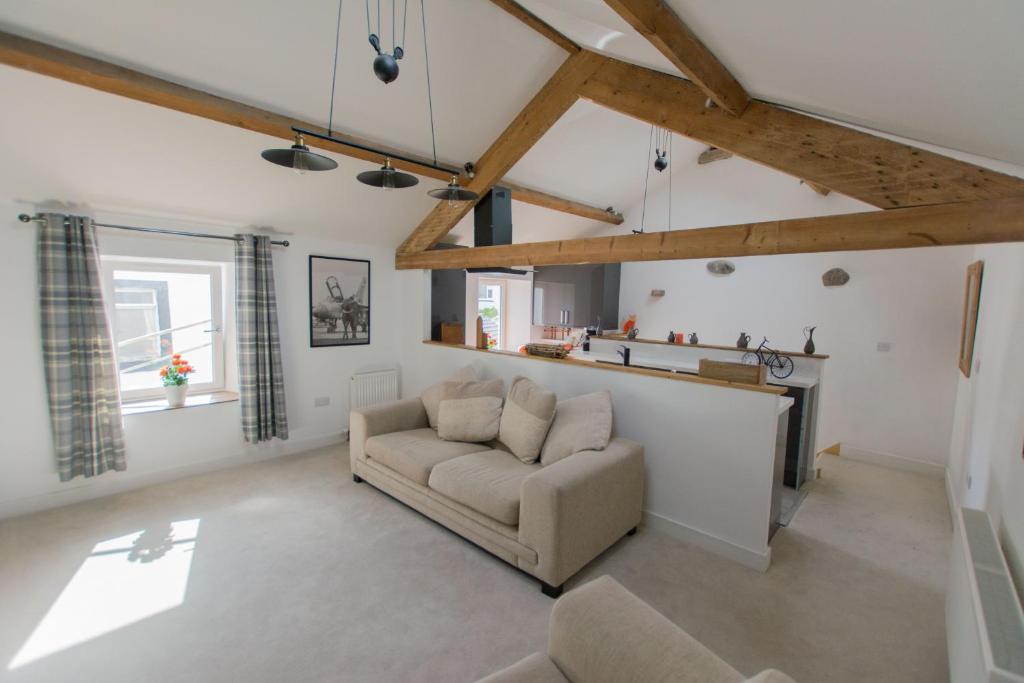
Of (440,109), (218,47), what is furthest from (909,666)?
(218,47)

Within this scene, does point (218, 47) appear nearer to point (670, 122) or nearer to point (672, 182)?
point (670, 122)

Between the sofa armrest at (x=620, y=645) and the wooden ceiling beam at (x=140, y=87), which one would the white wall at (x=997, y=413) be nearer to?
the sofa armrest at (x=620, y=645)

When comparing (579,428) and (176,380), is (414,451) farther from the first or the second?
(176,380)

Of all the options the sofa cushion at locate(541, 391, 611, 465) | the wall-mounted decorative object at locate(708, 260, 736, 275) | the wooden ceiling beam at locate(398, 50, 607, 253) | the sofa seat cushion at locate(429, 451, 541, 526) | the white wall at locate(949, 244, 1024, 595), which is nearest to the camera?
the white wall at locate(949, 244, 1024, 595)

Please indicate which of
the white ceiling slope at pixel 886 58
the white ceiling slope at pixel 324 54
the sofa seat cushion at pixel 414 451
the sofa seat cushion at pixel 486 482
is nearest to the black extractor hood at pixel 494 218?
the white ceiling slope at pixel 324 54

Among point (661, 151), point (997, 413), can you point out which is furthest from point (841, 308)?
point (997, 413)

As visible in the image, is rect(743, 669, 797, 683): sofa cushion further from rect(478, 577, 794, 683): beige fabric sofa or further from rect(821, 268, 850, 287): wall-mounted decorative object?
rect(821, 268, 850, 287): wall-mounted decorative object

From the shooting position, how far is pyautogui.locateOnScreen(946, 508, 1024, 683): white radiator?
1.14 meters

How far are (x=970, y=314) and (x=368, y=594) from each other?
16.2 ft

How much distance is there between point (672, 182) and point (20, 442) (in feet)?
23.6

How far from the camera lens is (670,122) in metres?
3.12

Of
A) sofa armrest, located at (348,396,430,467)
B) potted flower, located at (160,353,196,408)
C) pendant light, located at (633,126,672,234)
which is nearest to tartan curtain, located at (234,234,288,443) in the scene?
potted flower, located at (160,353,196,408)

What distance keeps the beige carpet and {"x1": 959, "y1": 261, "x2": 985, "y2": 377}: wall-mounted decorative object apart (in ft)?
4.29

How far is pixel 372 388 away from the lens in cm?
507
